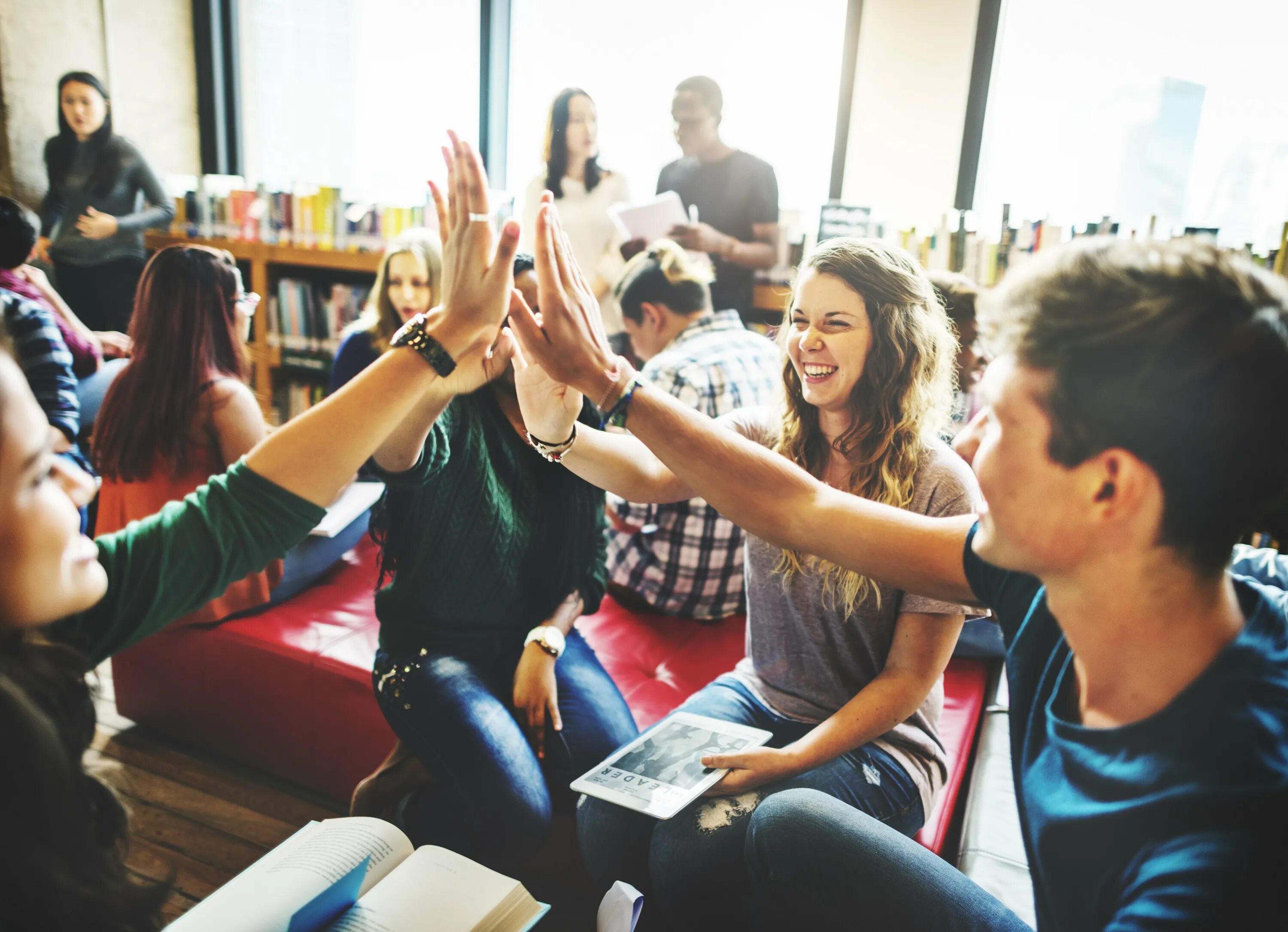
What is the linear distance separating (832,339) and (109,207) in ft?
14.0

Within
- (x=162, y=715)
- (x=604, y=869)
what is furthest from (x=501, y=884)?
(x=162, y=715)

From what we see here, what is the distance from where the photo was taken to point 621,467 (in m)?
1.48

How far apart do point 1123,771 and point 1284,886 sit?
0.44 feet

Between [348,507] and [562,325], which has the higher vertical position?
[562,325]

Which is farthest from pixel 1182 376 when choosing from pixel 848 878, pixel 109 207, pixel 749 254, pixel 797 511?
pixel 109 207

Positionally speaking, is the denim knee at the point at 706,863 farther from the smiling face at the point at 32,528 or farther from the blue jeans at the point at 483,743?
the smiling face at the point at 32,528

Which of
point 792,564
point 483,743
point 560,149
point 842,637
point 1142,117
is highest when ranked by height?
point 1142,117

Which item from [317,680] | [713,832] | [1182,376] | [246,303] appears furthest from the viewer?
[246,303]

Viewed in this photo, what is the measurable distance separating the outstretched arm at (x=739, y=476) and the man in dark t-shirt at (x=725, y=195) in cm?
243

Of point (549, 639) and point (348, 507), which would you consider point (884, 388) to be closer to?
point (549, 639)

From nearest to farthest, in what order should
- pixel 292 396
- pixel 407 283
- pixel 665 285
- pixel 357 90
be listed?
pixel 665 285 → pixel 407 283 → pixel 292 396 → pixel 357 90

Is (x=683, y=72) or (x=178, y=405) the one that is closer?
(x=178, y=405)

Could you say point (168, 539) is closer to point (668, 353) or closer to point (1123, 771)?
point (1123, 771)

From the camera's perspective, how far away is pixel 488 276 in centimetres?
97
